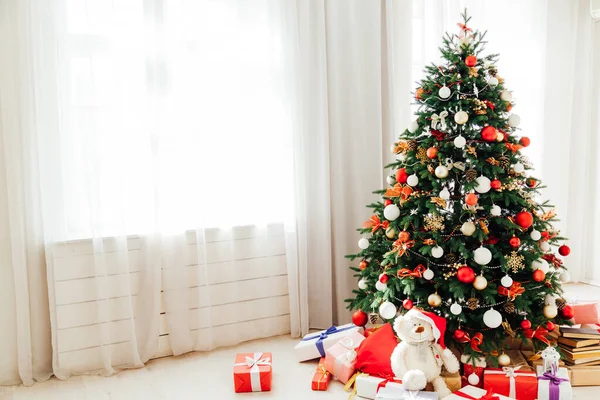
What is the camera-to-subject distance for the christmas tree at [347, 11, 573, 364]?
2211 mm

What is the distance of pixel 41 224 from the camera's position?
8.05 feet

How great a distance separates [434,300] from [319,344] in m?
0.71

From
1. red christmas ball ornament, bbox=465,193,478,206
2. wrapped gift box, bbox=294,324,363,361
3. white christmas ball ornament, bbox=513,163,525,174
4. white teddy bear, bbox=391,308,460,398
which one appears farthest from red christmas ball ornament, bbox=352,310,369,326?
white christmas ball ornament, bbox=513,163,525,174

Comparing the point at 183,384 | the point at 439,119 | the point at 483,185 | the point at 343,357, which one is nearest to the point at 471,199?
the point at 483,185

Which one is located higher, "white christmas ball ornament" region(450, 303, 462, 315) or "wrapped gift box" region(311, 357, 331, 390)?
"white christmas ball ornament" region(450, 303, 462, 315)

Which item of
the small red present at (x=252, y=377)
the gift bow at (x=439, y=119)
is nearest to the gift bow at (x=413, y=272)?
the gift bow at (x=439, y=119)

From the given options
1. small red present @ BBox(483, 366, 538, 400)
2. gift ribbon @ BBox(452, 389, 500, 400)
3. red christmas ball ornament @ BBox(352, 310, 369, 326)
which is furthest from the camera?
red christmas ball ornament @ BBox(352, 310, 369, 326)

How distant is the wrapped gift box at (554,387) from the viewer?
206cm

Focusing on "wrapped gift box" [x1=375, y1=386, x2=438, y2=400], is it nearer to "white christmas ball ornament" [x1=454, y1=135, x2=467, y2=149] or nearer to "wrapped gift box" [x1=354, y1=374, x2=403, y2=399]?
"wrapped gift box" [x1=354, y1=374, x2=403, y2=399]

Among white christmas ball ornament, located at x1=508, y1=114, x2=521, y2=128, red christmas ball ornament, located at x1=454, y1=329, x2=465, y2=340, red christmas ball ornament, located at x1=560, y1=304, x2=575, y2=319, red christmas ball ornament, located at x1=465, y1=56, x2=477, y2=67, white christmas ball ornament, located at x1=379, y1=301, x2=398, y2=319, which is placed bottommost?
red christmas ball ornament, located at x1=454, y1=329, x2=465, y2=340

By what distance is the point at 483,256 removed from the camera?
2145 millimetres

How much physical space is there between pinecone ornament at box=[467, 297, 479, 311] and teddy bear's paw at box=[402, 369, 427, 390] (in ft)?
1.24

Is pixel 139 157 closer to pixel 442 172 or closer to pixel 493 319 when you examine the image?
pixel 442 172

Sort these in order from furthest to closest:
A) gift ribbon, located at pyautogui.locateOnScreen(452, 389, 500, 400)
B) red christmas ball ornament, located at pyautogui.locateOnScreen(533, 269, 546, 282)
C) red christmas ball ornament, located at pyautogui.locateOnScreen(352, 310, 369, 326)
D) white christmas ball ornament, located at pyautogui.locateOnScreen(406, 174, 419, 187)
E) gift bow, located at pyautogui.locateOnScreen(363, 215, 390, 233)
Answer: red christmas ball ornament, located at pyautogui.locateOnScreen(352, 310, 369, 326) → gift bow, located at pyautogui.locateOnScreen(363, 215, 390, 233) → white christmas ball ornament, located at pyautogui.locateOnScreen(406, 174, 419, 187) → red christmas ball ornament, located at pyautogui.locateOnScreen(533, 269, 546, 282) → gift ribbon, located at pyautogui.locateOnScreen(452, 389, 500, 400)
